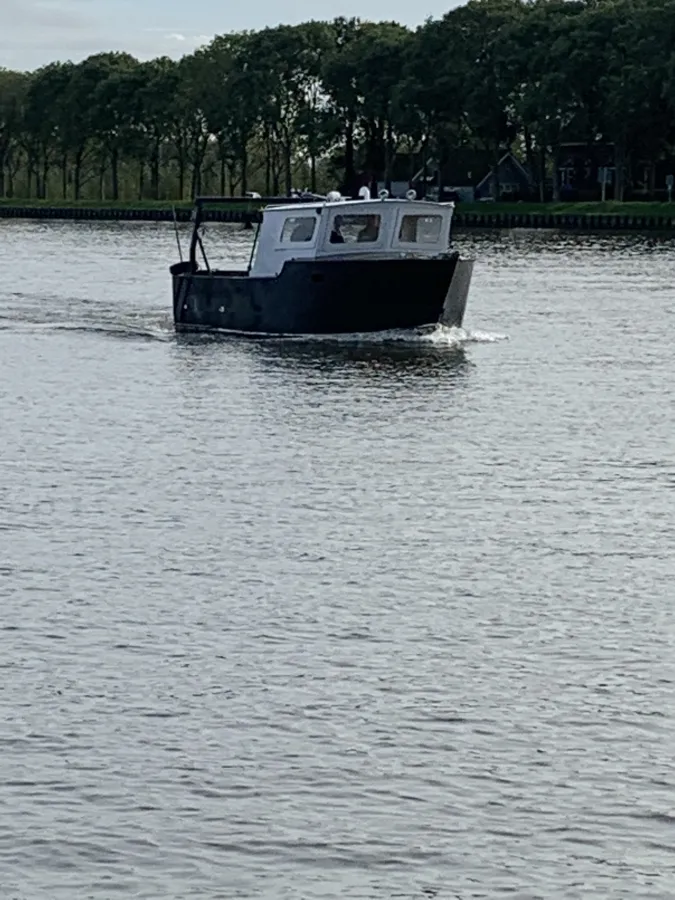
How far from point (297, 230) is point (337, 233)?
96 cm

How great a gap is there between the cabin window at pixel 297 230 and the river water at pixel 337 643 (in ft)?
32.5

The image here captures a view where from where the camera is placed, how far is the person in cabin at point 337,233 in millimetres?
51562

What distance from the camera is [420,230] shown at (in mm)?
52219

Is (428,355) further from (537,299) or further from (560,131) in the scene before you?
(560,131)

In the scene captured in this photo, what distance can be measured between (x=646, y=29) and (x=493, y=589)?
456ft

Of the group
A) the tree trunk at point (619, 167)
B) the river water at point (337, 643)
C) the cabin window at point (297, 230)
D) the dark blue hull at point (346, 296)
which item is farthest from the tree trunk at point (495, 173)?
the river water at point (337, 643)

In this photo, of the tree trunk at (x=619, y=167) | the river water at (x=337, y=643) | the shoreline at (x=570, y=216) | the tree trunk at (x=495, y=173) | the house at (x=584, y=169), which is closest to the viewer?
the river water at (x=337, y=643)

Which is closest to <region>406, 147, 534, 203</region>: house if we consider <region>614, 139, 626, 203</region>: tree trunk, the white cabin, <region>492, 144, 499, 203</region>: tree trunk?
<region>492, 144, 499, 203</region>: tree trunk

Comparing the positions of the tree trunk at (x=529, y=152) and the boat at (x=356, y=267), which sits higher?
the tree trunk at (x=529, y=152)

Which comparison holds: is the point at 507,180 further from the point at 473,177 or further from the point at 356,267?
the point at 356,267

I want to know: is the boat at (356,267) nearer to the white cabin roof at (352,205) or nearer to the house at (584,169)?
the white cabin roof at (352,205)

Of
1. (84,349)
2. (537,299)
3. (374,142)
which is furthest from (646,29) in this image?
(84,349)

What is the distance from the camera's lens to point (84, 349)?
52875mm

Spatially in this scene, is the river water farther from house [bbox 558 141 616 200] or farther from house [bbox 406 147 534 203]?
house [bbox 406 147 534 203]
